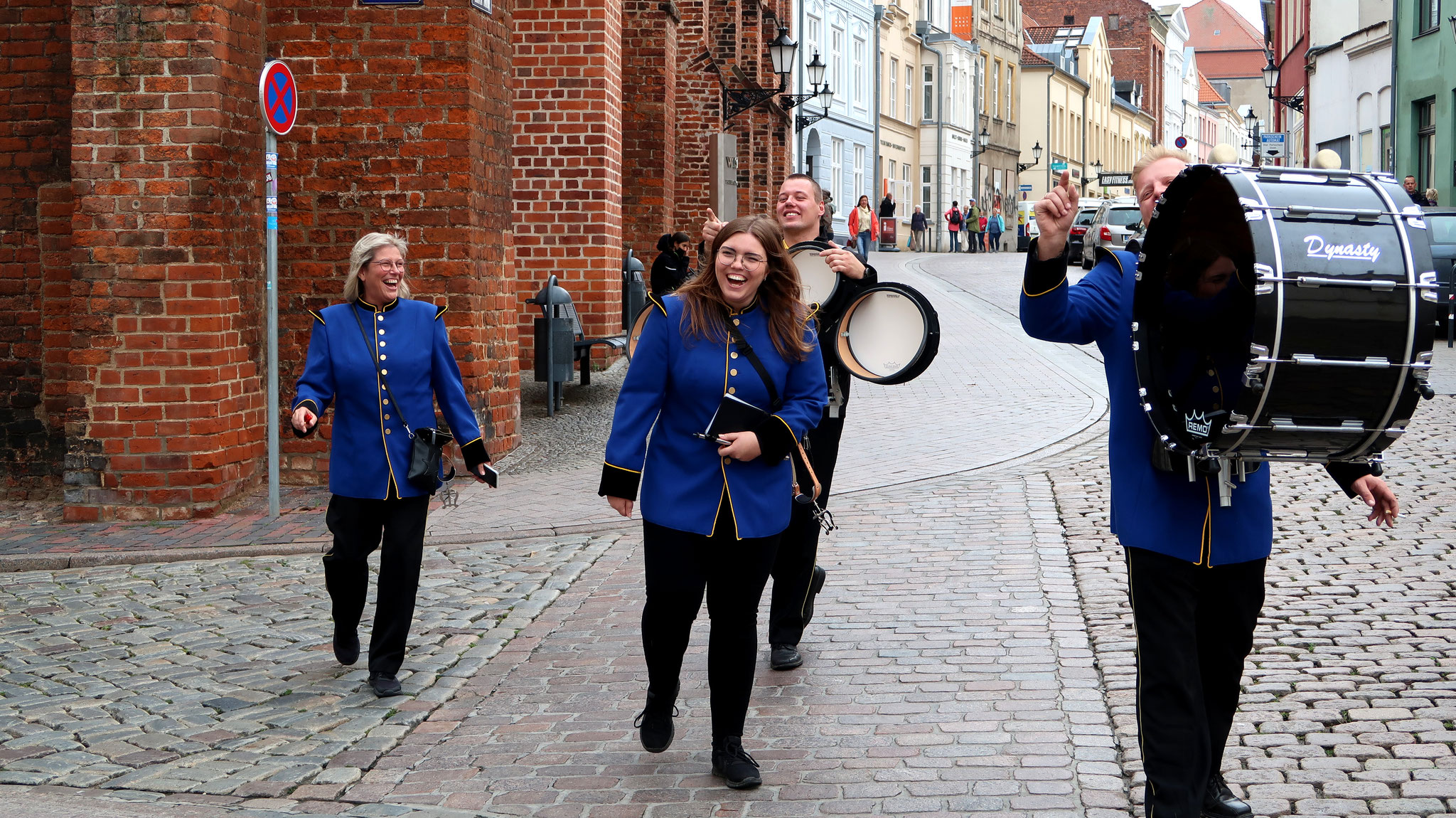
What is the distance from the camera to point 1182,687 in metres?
3.82

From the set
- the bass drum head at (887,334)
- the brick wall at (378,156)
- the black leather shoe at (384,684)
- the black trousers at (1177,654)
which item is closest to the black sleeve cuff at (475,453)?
the black leather shoe at (384,684)

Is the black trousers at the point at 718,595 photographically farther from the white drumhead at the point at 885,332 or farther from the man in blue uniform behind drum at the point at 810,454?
the white drumhead at the point at 885,332

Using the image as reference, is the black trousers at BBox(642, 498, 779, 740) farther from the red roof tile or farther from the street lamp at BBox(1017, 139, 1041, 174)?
the red roof tile

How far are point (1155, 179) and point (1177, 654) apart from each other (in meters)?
1.23

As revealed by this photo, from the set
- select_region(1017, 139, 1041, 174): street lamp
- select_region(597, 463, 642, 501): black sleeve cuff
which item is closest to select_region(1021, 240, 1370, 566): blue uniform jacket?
select_region(597, 463, 642, 501): black sleeve cuff

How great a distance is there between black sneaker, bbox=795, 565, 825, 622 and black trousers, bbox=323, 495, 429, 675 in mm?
1507

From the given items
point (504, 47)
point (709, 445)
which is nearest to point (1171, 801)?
point (709, 445)

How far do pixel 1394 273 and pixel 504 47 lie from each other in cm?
868

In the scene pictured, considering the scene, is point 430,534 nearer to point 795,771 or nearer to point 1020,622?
point 1020,622

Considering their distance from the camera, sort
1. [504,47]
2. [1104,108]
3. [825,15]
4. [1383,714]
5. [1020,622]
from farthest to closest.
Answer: [1104,108], [825,15], [504,47], [1020,622], [1383,714]

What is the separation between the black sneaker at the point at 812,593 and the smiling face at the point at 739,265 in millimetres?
1765

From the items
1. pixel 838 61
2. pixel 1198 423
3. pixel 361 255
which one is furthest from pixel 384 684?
pixel 838 61

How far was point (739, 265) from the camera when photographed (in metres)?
4.61

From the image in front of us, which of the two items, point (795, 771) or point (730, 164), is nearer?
point (795, 771)
